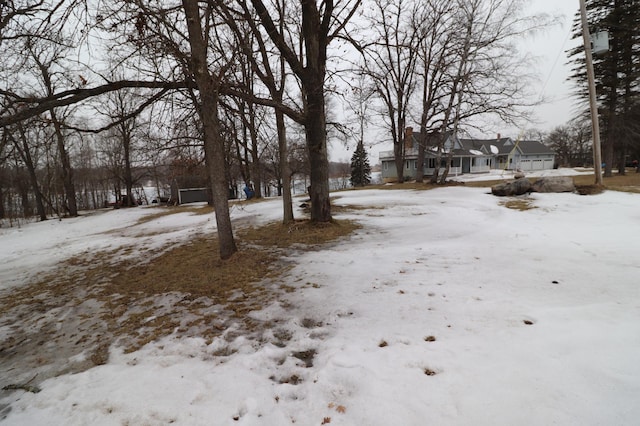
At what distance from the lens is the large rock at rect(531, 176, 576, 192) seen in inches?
390

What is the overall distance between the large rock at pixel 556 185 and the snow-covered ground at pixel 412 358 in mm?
6467

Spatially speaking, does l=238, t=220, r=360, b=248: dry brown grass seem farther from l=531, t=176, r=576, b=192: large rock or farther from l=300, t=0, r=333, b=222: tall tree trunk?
l=531, t=176, r=576, b=192: large rock

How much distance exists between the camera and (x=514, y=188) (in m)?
10.7

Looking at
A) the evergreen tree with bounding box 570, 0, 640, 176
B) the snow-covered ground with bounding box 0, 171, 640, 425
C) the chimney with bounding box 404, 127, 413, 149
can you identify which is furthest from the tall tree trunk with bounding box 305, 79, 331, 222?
the evergreen tree with bounding box 570, 0, 640, 176

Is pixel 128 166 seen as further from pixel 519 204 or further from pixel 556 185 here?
pixel 556 185

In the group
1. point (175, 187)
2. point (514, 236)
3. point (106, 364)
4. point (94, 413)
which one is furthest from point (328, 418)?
point (175, 187)

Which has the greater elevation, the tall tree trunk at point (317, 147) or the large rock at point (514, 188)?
the tall tree trunk at point (317, 147)

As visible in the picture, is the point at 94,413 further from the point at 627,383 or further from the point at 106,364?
the point at 627,383

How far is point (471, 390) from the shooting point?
1.93 metres

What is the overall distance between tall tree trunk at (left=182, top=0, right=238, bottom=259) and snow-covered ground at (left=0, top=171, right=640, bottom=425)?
6.31ft

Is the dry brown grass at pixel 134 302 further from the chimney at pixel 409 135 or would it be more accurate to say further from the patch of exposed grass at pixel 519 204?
the chimney at pixel 409 135

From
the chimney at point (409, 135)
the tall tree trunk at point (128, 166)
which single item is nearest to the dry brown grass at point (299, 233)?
the chimney at point (409, 135)

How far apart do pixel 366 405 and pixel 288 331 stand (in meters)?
1.28

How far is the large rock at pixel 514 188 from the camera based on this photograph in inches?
412
